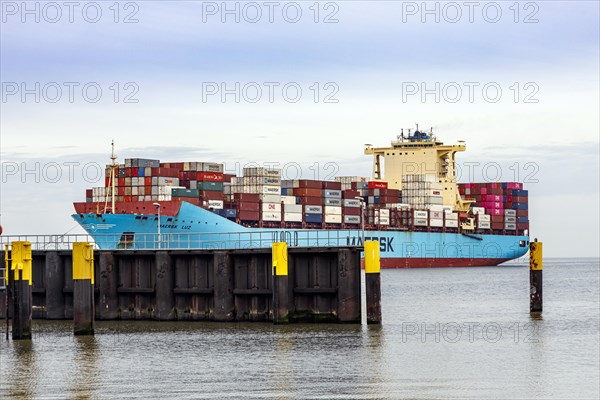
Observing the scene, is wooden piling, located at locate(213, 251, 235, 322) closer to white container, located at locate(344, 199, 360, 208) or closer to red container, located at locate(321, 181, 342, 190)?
red container, located at locate(321, 181, 342, 190)

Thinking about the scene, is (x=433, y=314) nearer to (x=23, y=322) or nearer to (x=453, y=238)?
(x=23, y=322)

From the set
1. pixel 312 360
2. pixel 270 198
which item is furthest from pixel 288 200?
pixel 312 360

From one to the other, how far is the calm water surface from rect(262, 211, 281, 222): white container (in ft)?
180

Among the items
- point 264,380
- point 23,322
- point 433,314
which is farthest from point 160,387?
point 433,314

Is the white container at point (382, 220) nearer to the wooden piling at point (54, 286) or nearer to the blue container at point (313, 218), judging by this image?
the blue container at point (313, 218)

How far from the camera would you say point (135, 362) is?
36.3m

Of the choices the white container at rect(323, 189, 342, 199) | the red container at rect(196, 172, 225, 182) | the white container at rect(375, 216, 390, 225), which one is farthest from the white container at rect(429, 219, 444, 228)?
the red container at rect(196, 172, 225, 182)

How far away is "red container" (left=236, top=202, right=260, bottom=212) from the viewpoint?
346 ft

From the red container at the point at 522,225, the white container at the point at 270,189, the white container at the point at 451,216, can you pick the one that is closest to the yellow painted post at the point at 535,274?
the white container at the point at 270,189

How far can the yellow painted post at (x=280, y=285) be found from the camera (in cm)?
4312

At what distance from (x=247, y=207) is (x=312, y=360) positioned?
232 feet

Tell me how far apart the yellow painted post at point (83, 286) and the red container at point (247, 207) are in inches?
2479

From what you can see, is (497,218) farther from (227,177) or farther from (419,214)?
(227,177)

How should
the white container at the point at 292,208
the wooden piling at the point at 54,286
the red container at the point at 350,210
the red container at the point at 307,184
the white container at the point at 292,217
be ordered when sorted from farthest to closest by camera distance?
the red container at the point at 350,210
the red container at the point at 307,184
the white container at the point at 292,208
the white container at the point at 292,217
the wooden piling at the point at 54,286
